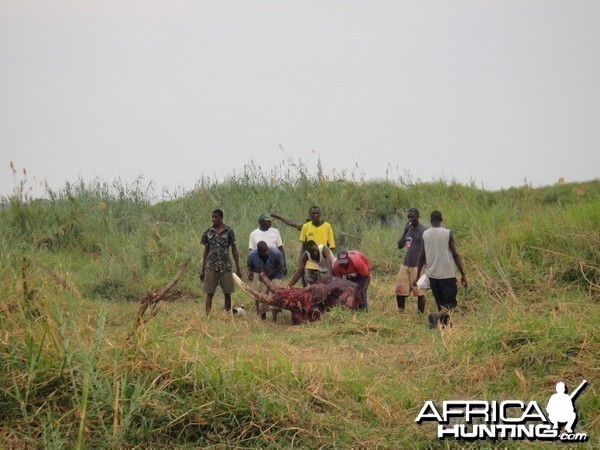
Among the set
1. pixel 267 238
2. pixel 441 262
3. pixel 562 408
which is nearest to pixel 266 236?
pixel 267 238

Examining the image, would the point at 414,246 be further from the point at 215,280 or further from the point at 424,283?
the point at 215,280

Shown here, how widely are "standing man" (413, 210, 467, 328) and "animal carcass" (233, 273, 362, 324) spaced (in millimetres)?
1116

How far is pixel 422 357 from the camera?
717 cm

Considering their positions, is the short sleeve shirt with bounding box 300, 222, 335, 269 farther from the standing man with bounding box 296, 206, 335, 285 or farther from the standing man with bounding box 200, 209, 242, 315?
the standing man with bounding box 200, 209, 242, 315

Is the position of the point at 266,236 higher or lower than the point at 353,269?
higher

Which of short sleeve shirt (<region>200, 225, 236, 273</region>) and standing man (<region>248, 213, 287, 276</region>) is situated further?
standing man (<region>248, 213, 287, 276</region>)

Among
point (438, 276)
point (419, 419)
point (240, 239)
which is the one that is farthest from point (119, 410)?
point (240, 239)

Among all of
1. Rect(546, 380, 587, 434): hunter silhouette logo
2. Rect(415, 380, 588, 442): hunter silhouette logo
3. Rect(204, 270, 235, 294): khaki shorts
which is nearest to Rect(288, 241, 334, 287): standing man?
Rect(204, 270, 235, 294): khaki shorts

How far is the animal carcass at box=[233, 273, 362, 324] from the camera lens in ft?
31.8

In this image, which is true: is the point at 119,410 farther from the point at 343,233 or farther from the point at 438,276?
the point at 343,233

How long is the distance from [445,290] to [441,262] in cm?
33

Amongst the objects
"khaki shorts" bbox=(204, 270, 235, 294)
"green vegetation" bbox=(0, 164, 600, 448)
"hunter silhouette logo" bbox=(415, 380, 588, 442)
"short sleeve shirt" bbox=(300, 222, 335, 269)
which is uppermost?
"short sleeve shirt" bbox=(300, 222, 335, 269)

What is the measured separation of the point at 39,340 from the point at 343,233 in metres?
9.68

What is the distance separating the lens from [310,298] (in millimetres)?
9727
